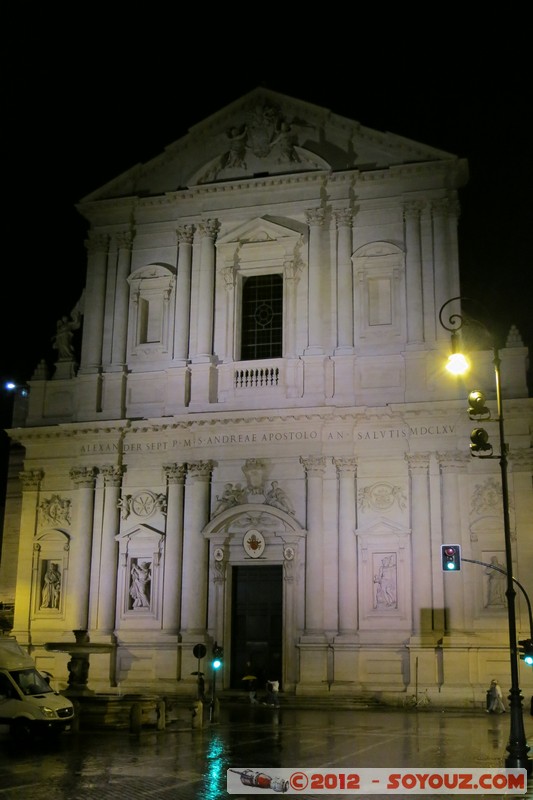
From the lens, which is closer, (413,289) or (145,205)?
(413,289)

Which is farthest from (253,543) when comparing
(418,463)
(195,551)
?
(418,463)

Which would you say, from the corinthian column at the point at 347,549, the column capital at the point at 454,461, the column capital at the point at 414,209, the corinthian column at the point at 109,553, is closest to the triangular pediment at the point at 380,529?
the corinthian column at the point at 347,549

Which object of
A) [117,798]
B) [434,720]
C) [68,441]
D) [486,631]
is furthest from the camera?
[68,441]

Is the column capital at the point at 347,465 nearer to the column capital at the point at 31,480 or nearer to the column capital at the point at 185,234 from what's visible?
the column capital at the point at 185,234

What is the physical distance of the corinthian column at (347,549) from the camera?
26.0m

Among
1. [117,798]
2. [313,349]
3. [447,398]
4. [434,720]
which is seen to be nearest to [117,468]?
[313,349]

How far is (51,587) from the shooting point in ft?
95.8

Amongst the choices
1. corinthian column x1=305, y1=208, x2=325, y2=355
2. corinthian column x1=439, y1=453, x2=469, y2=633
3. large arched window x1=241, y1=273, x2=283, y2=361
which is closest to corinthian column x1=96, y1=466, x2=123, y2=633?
large arched window x1=241, y1=273, x2=283, y2=361

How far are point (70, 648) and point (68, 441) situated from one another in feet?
27.9

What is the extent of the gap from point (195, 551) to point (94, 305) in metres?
8.65

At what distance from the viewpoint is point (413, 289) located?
27.8 meters

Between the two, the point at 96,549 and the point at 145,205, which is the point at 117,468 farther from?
the point at 145,205

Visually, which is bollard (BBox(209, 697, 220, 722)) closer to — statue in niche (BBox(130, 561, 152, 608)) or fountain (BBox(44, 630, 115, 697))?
fountain (BBox(44, 630, 115, 697))

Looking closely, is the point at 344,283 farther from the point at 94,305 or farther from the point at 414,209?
the point at 94,305
